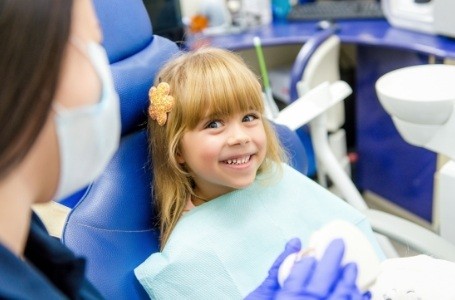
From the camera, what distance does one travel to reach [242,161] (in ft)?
3.64

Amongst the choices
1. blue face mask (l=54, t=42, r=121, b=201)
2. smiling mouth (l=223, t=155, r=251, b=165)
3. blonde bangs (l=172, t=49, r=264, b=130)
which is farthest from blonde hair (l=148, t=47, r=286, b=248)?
blue face mask (l=54, t=42, r=121, b=201)

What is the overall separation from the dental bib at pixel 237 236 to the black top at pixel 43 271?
0.32 meters

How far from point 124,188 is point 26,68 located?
2.04 ft

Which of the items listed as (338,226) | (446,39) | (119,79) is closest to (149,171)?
(119,79)

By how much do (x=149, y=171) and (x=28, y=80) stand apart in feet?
2.20

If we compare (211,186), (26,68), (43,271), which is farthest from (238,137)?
(26,68)

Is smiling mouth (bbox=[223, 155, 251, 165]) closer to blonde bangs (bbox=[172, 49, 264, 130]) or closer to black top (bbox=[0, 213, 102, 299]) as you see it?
blonde bangs (bbox=[172, 49, 264, 130])

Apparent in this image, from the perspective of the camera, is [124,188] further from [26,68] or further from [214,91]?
[26,68]

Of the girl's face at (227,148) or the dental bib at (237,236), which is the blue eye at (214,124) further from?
the dental bib at (237,236)

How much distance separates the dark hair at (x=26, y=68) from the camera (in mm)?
509

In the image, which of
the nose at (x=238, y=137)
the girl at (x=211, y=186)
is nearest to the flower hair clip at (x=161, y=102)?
the girl at (x=211, y=186)

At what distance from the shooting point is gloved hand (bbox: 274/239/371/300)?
752 mm

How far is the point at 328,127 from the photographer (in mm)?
2057

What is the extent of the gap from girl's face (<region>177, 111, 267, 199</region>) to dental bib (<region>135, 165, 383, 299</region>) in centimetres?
9
